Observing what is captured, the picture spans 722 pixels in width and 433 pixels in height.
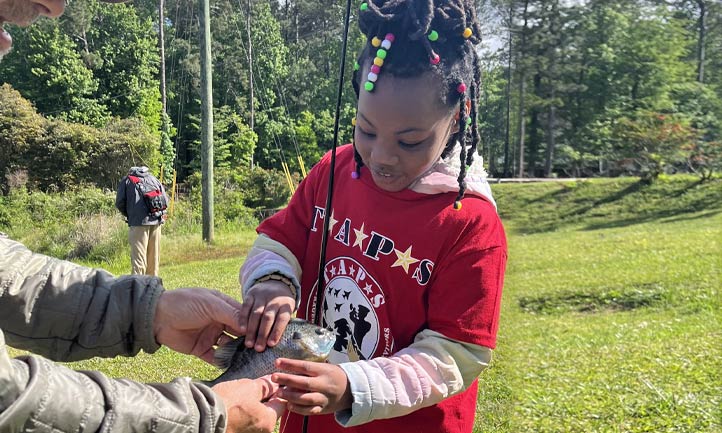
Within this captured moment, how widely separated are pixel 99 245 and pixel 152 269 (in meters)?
5.65

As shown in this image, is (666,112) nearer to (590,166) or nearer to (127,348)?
(590,166)

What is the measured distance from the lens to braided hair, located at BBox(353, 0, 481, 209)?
1.90 metres

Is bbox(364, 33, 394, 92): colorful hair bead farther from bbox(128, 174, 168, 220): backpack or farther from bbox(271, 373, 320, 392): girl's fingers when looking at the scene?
bbox(128, 174, 168, 220): backpack

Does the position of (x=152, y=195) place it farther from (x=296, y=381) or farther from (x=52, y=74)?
(x=52, y=74)

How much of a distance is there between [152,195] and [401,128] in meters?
8.44

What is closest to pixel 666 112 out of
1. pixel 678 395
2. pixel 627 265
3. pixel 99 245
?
pixel 627 265

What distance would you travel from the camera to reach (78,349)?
2115 mm

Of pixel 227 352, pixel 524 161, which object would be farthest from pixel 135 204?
pixel 524 161

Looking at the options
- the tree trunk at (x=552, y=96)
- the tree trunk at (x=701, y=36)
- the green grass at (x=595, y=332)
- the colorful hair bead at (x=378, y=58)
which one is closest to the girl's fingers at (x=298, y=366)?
the colorful hair bead at (x=378, y=58)

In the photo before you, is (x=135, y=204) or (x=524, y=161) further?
(x=524, y=161)

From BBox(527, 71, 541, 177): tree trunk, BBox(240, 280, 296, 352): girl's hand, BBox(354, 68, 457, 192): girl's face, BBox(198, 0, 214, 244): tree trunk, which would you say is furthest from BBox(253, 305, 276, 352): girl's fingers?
BBox(527, 71, 541, 177): tree trunk

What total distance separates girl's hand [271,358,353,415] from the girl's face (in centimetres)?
64

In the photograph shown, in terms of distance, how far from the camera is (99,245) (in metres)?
15.4

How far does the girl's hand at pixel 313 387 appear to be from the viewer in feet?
5.73
